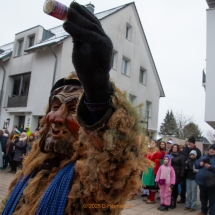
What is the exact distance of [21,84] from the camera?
15.3 m

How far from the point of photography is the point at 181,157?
6293 millimetres

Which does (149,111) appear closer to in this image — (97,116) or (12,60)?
(12,60)

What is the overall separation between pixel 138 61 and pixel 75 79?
16.1 m

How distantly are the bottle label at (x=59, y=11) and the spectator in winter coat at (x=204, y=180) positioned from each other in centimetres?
517

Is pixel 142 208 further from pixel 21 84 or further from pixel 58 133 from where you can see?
pixel 21 84

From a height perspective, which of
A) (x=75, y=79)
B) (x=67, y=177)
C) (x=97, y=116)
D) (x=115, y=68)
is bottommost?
(x=67, y=177)

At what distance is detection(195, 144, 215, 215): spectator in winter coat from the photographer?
17.0ft

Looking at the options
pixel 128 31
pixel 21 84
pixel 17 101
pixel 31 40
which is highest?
pixel 128 31

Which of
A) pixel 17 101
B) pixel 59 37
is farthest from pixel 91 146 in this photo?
pixel 17 101

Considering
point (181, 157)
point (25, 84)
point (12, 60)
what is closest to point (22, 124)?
point (25, 84)

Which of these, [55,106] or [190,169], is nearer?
[55,106]

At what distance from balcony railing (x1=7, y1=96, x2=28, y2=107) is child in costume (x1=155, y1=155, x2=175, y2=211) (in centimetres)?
1049

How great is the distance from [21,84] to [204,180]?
42.7 ft

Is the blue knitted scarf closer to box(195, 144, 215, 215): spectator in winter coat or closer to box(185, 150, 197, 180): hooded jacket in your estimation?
box(195, 144, 215, 215): spectator in winter coat
